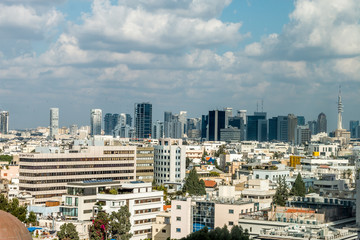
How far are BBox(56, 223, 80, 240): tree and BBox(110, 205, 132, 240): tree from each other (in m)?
4.52

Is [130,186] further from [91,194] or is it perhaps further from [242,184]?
[242,184]

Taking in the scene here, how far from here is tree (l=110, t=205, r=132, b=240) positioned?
268 feet

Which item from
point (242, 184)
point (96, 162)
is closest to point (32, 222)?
point (96, 162)

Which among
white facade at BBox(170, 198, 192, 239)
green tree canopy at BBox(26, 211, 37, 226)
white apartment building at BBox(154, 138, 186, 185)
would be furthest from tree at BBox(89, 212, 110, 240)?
white apartment building at BBox(154, 138, 186, 185)

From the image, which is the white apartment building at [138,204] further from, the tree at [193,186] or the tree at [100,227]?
the tree at [193,186]

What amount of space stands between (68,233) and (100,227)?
3872mm

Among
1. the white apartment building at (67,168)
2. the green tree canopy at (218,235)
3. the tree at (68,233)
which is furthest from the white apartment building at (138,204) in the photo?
the white apartment building at (67,168)

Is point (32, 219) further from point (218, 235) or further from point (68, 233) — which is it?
point (218, 235)

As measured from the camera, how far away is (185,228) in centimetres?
7994

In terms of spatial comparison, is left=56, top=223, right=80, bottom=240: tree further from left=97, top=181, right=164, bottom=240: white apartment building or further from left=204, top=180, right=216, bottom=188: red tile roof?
left=204, top=180, right=216, bottom=188: red tile roof

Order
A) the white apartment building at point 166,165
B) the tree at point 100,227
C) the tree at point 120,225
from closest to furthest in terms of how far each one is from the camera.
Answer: the tree at point 100,227
the tree at point 120,225
the white apartment building at point 166,165

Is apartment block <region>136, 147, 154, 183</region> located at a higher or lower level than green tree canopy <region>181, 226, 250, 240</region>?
higher

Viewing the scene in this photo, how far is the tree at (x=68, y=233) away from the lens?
79750mm

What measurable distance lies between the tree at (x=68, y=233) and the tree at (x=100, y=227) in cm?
223
